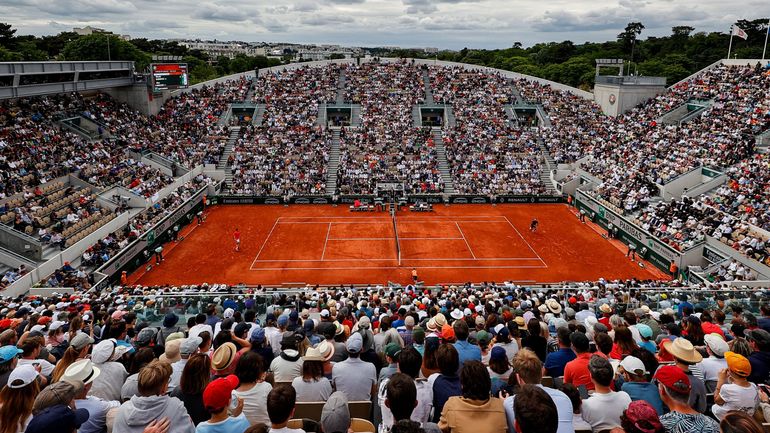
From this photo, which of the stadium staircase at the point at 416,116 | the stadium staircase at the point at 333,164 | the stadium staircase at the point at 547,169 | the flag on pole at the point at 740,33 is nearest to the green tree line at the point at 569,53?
the flag on pole at the point at 740,33

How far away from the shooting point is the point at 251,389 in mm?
5398

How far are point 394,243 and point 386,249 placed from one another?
130 centimetres

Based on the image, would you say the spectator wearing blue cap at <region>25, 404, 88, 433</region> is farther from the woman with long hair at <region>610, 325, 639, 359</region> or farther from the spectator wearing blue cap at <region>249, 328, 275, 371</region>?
the woman with long hair at <region>610, 325, 639, 359</region>

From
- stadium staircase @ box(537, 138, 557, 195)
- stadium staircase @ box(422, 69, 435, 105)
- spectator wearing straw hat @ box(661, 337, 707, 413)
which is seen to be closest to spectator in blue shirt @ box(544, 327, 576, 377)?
spectator wearing straw hat @ box(661, 337, 707, 413)

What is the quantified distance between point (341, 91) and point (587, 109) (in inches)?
1196

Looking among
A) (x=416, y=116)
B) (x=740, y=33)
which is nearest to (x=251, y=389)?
(x=416, y=116)

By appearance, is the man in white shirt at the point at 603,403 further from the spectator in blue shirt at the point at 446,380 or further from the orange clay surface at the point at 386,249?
the orange clay surface at the point at 386,249

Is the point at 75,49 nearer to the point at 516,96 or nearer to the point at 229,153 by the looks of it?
the point at 229,153

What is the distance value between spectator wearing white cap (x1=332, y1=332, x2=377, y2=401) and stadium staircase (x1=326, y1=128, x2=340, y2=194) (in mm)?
36186

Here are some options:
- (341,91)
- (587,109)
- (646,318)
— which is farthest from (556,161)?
(646,318)

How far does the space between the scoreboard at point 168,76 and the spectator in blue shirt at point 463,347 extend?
4829 centimetres

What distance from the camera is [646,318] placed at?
10.7 metres

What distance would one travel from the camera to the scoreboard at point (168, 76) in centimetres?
4634

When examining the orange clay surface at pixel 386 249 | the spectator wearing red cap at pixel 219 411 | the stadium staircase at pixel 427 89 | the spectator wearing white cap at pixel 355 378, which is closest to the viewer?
the spectator wearing red cap at pixel 219 411
